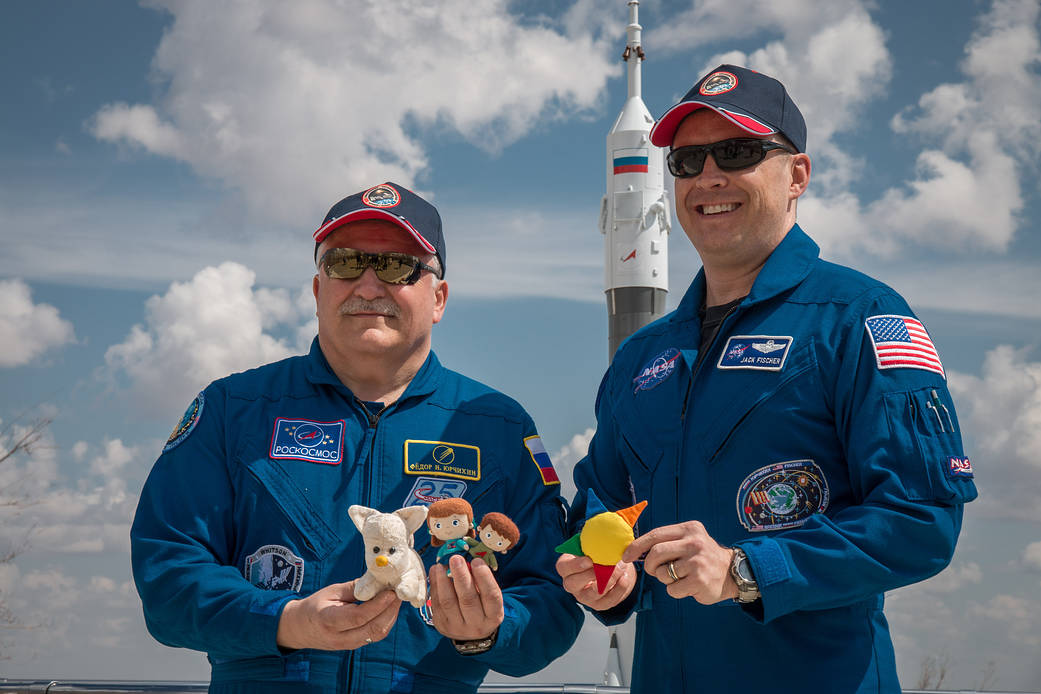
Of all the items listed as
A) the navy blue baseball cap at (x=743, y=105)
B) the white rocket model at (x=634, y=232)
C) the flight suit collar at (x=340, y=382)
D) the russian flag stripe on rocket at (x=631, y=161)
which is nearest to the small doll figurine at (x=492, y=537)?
the flight suit collar at (x=340, y=382)

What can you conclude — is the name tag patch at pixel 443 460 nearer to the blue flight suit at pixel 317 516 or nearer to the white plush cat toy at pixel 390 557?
the blue flight suit at pixel 317 516

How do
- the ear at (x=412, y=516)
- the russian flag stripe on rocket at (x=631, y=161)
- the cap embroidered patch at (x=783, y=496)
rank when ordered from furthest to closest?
the russian flag stripe on rocket at (x=631, y=161), the cap embroidered patch at (x=783, y=496), the ear at (x=412, y=516)

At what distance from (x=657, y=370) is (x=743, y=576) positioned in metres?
1.17

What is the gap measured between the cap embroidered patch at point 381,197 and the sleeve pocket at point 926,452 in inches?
87.4

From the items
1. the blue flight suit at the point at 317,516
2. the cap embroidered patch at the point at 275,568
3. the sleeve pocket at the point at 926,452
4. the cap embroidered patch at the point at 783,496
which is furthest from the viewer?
the cap embroidered patch at the point at 275,568

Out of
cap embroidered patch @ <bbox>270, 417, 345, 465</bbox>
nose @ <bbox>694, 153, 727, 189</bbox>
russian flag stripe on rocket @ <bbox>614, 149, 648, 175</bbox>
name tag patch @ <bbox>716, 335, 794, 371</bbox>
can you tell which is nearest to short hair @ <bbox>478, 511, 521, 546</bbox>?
cap embroidered patch @ <bbox>270, 417, 345, 465</bbox>

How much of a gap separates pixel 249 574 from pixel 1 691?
375 centimetres

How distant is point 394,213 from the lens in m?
4.13


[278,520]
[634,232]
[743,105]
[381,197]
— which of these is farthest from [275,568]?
[634,232]

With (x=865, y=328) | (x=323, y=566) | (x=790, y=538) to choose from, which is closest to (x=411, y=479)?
(x=323, y=566)

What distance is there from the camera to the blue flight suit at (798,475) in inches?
121

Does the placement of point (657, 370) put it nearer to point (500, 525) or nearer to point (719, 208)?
point (719, 208)

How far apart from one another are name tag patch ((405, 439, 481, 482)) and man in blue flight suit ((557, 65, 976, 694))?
1.64 feet

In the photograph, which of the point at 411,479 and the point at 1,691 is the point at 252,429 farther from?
the point at 1,691
